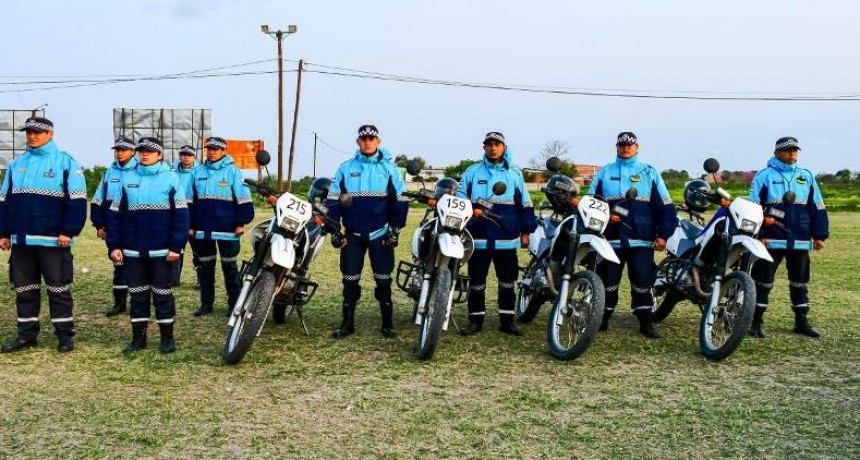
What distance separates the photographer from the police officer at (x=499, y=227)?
22.9 feet

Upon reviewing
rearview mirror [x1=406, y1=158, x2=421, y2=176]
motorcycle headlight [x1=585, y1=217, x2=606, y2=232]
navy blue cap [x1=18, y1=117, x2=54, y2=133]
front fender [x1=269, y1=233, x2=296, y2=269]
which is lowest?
front fender [x1=269, y1=233, x2=296, y2=269]

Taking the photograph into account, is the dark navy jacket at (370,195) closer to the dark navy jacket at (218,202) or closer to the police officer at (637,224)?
the dark navy jacket at (218,202)

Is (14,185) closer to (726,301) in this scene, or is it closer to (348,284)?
(348,284)

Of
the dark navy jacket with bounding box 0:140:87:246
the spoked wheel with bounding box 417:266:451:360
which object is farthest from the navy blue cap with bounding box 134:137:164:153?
the spoked wheel with bounding box 417:266:451:360

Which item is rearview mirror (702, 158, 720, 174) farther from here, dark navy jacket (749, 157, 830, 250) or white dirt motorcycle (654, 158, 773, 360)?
dark navy jacket (749, 157, 830, 250)

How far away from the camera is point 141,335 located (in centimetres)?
617

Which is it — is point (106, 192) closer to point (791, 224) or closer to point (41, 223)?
point (41, 223)

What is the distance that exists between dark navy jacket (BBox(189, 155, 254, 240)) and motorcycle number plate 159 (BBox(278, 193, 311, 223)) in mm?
1971

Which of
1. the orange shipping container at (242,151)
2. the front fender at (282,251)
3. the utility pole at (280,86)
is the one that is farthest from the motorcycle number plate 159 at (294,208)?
the orange shipping container at (242,151)

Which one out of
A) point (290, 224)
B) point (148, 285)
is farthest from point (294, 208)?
point (148, 285)

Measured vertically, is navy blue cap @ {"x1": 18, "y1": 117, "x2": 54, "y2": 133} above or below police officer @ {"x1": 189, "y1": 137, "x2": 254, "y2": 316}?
above

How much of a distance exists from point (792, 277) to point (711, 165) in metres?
1.54

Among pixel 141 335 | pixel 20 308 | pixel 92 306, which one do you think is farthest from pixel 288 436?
pixel 92 306

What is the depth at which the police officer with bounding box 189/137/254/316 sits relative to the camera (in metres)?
7.82
